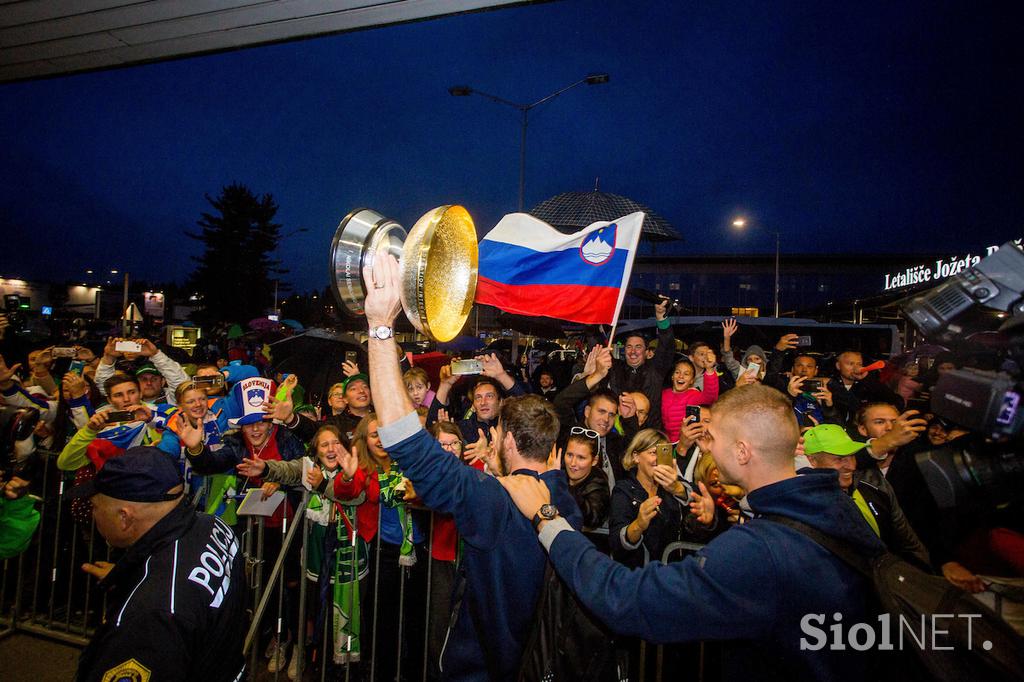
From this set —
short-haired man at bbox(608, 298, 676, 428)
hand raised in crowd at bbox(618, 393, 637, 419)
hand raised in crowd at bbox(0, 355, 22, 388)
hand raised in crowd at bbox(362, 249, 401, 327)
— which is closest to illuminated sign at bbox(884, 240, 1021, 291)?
short-haired man at bbox(608, 298, 676, 428)

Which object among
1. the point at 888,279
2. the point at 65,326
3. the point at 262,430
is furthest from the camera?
the point at 65,326

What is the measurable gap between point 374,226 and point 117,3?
12.3 feet

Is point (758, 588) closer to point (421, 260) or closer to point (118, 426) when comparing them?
point (421, 260)

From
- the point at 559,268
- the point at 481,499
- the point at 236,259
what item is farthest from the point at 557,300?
the point at 236,259

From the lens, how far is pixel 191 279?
1828 inches

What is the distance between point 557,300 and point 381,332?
361 centimetres

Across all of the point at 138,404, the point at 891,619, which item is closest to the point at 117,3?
the point at 138,404

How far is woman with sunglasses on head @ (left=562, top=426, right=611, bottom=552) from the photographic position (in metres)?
3.72

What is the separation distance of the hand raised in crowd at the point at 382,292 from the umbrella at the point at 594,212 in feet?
23.3

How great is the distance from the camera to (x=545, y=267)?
547 cm

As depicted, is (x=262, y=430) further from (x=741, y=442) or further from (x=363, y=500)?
(x=741, y=442)

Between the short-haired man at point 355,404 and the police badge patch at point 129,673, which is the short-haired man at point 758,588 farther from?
the short-haired man at point 355,404

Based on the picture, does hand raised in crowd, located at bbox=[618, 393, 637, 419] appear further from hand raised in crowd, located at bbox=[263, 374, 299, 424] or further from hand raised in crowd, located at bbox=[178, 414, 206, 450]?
hand raised in crowd, located at bbox=[178, 414, 206, 450]

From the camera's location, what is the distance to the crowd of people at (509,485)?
1.78m
